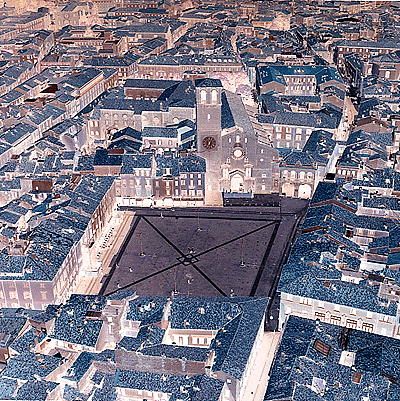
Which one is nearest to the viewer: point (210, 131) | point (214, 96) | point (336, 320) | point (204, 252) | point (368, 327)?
point (368, 327)

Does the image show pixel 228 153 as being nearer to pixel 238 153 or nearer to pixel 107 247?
pixel 238 153

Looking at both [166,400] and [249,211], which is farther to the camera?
[249,211]

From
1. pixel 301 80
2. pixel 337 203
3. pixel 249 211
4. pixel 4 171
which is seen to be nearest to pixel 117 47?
pixel 301 80

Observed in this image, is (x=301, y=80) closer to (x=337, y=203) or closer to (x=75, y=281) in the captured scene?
(x=337, y=203)

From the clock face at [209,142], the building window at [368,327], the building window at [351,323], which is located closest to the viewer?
the building window at [368,327]

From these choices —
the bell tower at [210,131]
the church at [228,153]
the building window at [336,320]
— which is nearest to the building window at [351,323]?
the building window at [336,320]

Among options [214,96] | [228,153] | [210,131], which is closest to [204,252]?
[228,153]

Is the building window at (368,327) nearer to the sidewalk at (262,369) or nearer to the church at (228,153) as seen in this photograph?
the sidewalk at (262,369)
